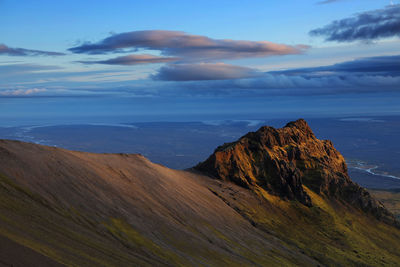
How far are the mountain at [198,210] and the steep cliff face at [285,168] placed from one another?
433mm

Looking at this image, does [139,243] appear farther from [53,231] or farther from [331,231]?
[331,231]

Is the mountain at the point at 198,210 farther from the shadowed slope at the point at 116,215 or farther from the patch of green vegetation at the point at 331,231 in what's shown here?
the patch of green vegetation at the point at 331,231

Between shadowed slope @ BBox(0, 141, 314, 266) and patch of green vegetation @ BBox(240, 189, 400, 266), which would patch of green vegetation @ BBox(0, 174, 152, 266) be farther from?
patch of green vegetation @ BBox(240, 189, 400, 266)

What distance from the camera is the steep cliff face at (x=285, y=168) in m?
149

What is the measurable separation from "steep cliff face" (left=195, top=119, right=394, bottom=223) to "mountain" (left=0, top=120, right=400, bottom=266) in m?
0.43

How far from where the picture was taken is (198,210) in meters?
110

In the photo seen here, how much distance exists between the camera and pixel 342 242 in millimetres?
128500

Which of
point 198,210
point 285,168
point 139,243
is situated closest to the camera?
point 139,243

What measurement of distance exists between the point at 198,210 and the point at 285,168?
56400 mm

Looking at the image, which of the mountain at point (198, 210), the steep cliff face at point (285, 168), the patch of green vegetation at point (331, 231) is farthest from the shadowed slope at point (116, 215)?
the steep cliff face at point (285, 168)

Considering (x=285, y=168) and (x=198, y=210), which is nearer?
(x=198, y=210)

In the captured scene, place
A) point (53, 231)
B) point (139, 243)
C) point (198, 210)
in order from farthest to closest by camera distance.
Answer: point (198, 210) < point (139, 243) < point (53, 231)

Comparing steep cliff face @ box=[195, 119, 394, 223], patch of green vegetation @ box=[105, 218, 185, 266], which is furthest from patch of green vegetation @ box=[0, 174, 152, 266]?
steep cliff face @ box=[195, 119, 394, 223]

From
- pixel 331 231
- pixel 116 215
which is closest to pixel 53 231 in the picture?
pixel 116 215
